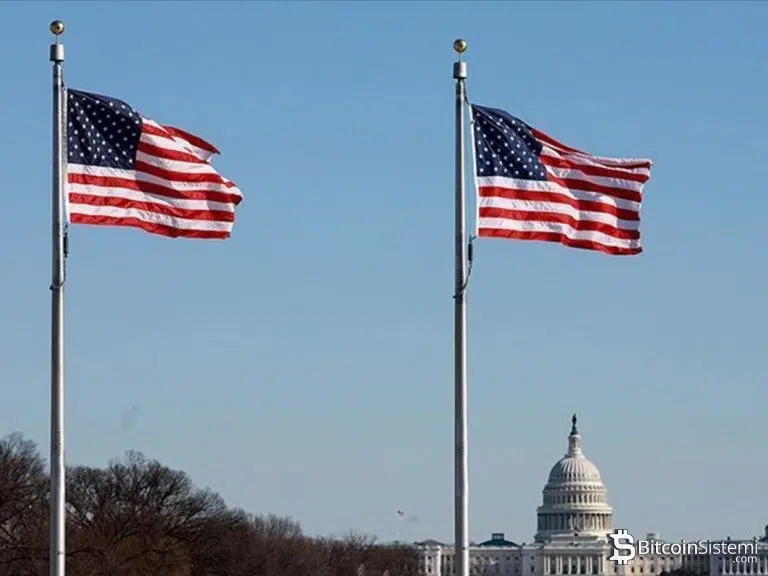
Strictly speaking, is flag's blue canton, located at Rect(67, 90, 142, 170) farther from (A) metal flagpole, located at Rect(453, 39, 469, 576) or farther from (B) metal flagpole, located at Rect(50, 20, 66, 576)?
(A) metal flagpole, located at Rect(453, 39, 469, 576)

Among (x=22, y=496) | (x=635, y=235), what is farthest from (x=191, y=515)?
(x=635, y=235)

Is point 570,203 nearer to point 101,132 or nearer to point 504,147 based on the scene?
point 504,147

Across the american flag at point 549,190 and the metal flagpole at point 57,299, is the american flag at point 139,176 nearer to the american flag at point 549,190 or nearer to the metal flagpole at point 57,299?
the metal flagpole at point 57,299

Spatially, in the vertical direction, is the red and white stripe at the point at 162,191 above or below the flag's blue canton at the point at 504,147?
below

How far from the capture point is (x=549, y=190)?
51.6 m

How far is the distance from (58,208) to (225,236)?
11.0 ft

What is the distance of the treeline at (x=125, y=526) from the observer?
145 meters

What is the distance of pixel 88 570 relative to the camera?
472 ft

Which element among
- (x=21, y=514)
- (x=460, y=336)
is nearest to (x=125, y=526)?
(x=21, y=514)

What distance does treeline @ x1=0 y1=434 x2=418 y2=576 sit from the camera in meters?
145

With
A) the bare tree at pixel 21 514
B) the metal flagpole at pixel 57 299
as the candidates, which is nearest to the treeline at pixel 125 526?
the bare tree at pixel 21 514

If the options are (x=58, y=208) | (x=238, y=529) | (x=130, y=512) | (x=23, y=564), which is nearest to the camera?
(x=58, y=208)

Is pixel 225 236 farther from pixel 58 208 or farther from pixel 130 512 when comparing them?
pixel 130 512

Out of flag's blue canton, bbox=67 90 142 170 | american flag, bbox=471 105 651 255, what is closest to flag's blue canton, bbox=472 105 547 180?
american flag, bbox=471 105 651 255
